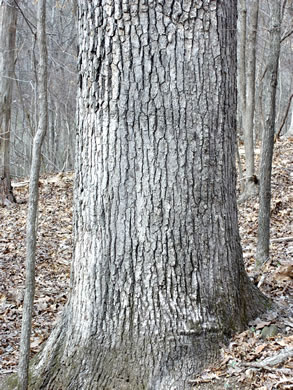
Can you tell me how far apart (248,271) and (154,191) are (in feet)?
8.79

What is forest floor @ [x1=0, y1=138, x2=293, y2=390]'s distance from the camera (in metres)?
2.74

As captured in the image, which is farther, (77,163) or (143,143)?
(77,163)

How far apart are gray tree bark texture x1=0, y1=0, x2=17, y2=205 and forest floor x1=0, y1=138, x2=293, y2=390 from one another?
0.62m

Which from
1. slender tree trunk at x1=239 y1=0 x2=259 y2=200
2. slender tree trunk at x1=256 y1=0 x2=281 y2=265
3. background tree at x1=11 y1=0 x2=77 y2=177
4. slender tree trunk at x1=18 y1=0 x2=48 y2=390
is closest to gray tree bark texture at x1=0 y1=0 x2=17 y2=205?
slender tree trunk at x1=239 y1=0 x2=259 y2=200

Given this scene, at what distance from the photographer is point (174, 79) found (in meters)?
2.78


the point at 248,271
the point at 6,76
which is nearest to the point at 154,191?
the point at 248,271

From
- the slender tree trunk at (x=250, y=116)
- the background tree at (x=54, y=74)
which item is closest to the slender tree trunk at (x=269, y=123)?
the slender tree trunk at (x=250, y=116)

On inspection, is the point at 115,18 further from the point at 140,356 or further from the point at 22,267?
the point at 22,267

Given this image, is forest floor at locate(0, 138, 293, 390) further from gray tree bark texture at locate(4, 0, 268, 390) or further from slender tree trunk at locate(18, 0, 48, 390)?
slender tree trunk at locate(18, 0, 48, 390)

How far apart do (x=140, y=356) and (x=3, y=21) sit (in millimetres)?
9846

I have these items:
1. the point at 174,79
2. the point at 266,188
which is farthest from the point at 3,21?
the point at 174,79

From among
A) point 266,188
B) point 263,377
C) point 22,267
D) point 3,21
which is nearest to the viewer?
point 263,377

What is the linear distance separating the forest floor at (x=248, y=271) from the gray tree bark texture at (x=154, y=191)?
7.8 inches

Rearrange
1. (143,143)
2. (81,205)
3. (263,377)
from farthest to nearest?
1. (81,205)
2. (143,143)
3. (263,377)
